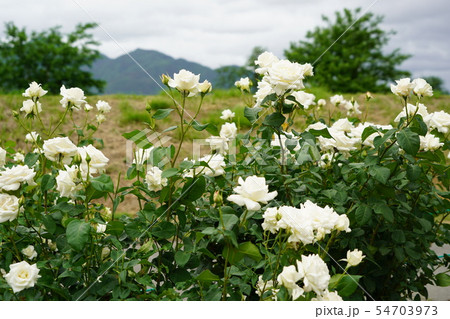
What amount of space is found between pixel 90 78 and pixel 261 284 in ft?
28.8

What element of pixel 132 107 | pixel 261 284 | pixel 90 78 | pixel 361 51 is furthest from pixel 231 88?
pixel 261 284

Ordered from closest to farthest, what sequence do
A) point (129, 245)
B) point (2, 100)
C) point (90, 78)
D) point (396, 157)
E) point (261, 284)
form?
point (261, 284), point (129, 245), point (396, 157), point (2, 100), point (90, 78)

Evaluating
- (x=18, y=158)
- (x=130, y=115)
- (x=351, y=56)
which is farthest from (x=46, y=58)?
(x=18, y=158)

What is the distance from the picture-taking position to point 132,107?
219 inches

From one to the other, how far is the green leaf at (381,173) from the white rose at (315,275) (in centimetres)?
51

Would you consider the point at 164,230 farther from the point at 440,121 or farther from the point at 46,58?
the point at 46,58

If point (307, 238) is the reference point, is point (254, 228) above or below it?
below

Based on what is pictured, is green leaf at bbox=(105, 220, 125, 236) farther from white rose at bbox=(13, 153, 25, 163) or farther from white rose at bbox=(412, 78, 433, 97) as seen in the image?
white rose at bbox=(412, 78, 433, 97)

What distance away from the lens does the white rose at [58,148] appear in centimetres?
120

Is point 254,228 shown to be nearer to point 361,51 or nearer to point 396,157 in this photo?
point 396,157

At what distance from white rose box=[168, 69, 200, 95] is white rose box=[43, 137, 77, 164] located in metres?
0.33

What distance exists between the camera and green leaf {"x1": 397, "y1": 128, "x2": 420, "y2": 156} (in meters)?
1.29

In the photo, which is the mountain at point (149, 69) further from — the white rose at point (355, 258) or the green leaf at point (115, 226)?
the white rose at point (355, 258)

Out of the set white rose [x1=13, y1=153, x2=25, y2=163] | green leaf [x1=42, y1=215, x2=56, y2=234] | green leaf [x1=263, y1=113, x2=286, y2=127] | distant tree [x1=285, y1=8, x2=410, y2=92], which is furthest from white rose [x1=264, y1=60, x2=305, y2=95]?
distant tree [x1=285, y1=8, x2=410, y2=92]
